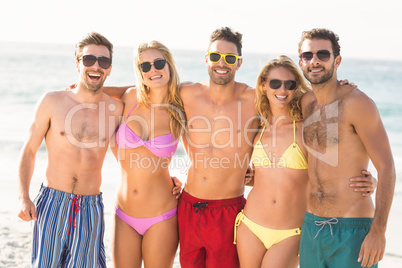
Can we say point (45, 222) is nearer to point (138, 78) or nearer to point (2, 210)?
point (138, 78)

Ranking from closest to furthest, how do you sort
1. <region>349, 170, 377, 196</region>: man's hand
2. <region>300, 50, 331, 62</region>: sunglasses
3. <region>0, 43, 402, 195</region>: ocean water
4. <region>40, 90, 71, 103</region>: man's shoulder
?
<region>349, 170, 377, 196</region>: man's hand, <region>300, 50, 331, 62</region>: sunglasses, <region>40, 90, 71, 103</region>: man's shoulder, <region>0, 43, 402, 195</region>: ocean water

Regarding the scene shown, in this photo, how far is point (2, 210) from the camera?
291 inches

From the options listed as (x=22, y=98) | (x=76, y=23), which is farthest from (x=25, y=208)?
(x=76, y=23)

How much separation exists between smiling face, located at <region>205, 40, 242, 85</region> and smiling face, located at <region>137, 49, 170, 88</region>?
1.55ft

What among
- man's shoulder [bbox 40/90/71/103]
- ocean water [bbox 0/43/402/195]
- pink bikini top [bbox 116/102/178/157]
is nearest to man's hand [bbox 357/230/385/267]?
pink bikini top [bbox 116/102/178/157]

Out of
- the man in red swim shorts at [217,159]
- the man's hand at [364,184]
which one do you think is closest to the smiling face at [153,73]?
the man in red swim shorts at [217,159]

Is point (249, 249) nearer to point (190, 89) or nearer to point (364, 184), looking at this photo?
point (364, 184)

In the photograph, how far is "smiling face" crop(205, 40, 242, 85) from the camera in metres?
4.27

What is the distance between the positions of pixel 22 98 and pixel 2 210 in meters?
13.7

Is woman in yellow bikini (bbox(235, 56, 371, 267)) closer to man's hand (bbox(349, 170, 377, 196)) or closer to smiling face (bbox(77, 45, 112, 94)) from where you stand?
man's hand (bbox(349, 170, 377, 196))

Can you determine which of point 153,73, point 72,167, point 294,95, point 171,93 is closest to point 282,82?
point 294,95

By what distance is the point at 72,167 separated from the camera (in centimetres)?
382

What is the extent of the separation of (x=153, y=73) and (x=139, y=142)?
701mm

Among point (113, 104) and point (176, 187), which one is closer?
point (113, 104)
